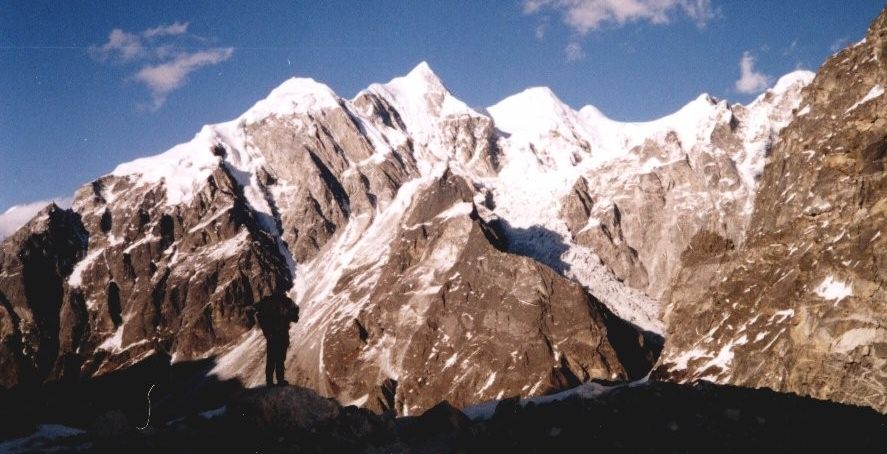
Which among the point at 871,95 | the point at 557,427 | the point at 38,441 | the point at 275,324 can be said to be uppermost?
the point at 871,95

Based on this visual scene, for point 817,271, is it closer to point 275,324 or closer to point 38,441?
point 275,324

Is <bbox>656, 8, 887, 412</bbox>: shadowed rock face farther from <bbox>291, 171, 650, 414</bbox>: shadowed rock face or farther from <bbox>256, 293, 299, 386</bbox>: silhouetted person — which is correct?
<bbox>291, 171, 650, 414</bbox>: shadowed rock face

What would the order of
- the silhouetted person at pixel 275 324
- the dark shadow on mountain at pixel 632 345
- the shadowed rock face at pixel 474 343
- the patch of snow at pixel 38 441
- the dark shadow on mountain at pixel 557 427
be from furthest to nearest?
the dark shadow on mountain at pixel 632 345, the shadowed rock face at pixel 474 343, the silhouetted person at pixel 275 324, the patch of snow at pixel 38 441, the dark shadow on mountain at pixel 557 427

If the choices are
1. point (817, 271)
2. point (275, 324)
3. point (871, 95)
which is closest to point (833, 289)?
point (817, 271)

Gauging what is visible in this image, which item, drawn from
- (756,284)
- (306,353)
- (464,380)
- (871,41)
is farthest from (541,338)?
(871,41)

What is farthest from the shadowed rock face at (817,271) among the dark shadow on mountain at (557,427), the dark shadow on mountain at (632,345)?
the dark shadow on mountain at (632,345)

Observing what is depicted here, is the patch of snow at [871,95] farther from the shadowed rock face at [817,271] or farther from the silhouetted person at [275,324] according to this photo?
the silhouetted person at [275,324]
